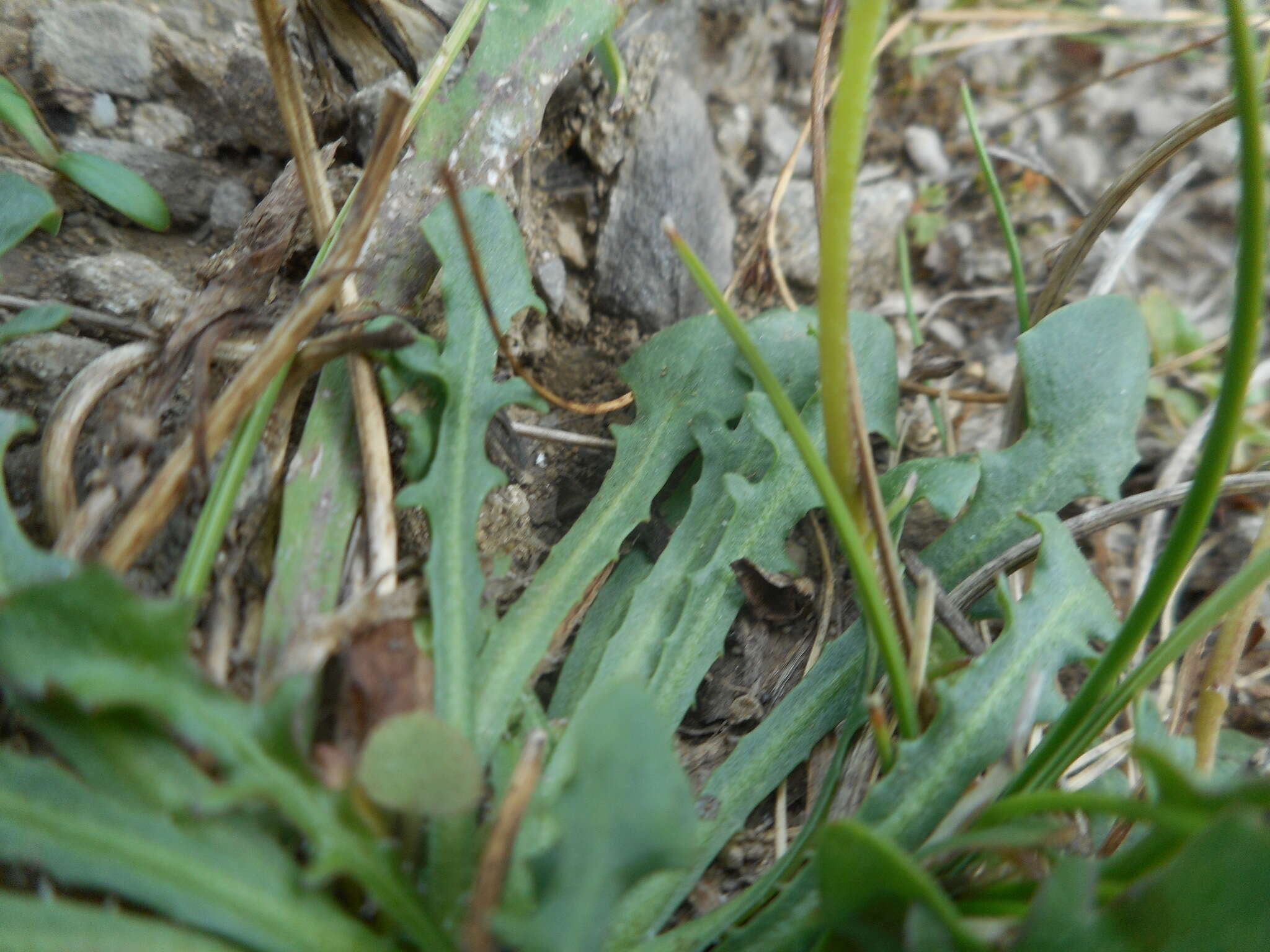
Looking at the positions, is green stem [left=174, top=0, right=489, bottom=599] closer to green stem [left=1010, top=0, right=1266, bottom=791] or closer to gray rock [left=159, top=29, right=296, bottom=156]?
gray rock [left=159, top=29, right=296, bottom=156]

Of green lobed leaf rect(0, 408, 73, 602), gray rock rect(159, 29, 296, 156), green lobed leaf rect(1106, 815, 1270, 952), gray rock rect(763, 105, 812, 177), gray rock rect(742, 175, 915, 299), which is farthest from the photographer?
gray rock rect(763, 105, 812, 177)

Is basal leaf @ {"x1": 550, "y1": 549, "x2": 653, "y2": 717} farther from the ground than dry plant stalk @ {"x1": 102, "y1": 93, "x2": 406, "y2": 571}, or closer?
closer

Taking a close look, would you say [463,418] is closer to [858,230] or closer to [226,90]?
[226,90]

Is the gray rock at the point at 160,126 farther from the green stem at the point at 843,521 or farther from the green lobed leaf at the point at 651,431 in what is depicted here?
the green stem at the point at 843,521

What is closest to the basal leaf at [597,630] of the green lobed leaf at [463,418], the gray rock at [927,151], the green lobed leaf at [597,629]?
the green lobed leaf at [597,629]

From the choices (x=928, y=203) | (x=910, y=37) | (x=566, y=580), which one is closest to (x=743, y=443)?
(x=566, y=580)

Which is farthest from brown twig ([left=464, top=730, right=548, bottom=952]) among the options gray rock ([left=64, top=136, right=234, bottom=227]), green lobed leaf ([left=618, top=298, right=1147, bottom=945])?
gray rock ([left=64, top=136, right=234, bottom=227])
